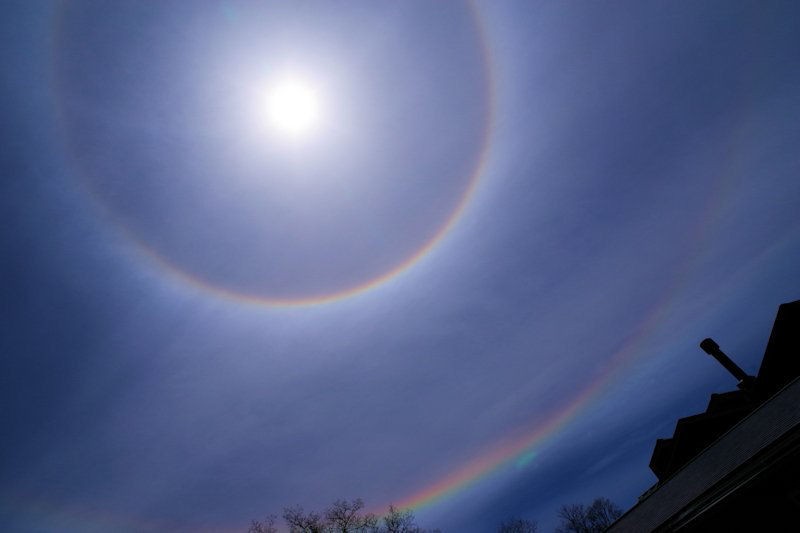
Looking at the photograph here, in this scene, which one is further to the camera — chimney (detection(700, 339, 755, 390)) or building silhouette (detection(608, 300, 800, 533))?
chimney (detection(700, 339, 755, 390))

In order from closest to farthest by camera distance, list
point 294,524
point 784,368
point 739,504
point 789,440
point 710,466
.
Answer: point 789,440 < point 739,504 < point 710,466 < point 784,368 < point 294,524

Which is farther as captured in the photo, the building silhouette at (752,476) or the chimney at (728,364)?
the chimney at (728,364)

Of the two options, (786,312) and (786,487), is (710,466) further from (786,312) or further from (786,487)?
(786,312)

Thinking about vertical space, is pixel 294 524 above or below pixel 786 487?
above

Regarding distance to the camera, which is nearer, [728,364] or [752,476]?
[752,476]

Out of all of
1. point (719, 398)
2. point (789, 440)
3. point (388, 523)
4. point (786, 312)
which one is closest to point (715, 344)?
point (719, 398)

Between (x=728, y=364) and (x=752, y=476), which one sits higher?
(x=728, y=364)

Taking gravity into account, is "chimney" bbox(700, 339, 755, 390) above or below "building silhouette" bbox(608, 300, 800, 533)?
above

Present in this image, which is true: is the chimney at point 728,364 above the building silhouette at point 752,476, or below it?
above
